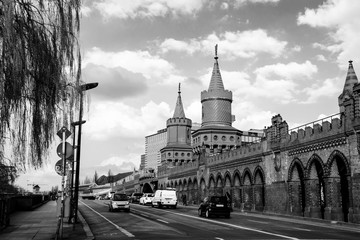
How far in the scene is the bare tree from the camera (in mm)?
9883

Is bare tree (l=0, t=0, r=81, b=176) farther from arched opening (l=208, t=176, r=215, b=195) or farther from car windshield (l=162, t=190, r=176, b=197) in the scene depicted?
arched opening (l=208, t=176, r=215, b=195)

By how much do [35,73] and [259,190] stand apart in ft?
102

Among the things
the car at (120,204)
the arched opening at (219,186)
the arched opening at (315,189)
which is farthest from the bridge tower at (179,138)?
the arched opening at (315,189)

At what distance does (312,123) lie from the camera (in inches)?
1208

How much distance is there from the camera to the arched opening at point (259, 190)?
38469 mm

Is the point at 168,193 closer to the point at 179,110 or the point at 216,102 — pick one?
the point at 216,102

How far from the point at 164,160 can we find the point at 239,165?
45.1 metres

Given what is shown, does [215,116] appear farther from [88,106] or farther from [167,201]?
[88,106]

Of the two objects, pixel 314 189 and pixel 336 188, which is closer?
pixel 336 188

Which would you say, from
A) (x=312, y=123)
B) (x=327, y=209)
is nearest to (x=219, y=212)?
(x=327, y=209)

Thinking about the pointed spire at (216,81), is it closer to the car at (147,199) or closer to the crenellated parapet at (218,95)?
the crenellated parapet at (218,95)

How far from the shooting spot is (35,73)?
1083 cm

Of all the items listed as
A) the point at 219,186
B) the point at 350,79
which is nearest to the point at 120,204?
the point at 219,186

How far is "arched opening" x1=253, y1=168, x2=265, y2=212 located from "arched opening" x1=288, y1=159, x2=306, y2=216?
17.2ft
